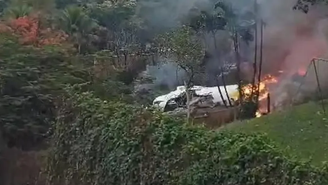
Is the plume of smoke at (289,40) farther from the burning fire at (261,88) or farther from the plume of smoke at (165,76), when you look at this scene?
the plume of smoke at (165,76)

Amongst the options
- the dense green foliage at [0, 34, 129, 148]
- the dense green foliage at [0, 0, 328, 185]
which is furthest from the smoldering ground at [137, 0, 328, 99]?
the dense green foliage at [0, 34, 129, 148]

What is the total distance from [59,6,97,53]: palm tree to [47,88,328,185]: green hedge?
1346 centimetres

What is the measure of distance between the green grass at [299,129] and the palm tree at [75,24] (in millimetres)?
10379

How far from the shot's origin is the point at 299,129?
449 inches

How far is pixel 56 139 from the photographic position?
Result: 932 centimetres

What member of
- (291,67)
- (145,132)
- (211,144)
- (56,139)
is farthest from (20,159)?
(291,67)

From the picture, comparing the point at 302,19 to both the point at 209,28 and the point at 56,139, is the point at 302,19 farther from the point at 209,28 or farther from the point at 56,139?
the point at 56,139

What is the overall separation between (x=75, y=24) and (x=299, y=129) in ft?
42.7

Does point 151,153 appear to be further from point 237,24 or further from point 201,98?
point 237,24

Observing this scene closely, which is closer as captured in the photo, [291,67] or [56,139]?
[56,139]

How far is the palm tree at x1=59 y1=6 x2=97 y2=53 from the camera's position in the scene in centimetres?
2256

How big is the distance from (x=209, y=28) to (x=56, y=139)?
10274 mm

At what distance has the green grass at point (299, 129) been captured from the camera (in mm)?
9969

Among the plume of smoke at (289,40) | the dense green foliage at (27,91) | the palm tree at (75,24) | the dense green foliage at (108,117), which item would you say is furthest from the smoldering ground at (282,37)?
the dense green foliage at (27,91)
